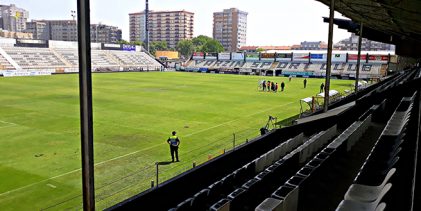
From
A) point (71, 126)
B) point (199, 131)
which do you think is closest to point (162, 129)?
point (199, 131)

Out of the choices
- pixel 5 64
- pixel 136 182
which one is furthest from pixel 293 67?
pixel 136 182

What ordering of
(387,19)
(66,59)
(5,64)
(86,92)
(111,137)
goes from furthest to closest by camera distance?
(66,59)
(5,64)
(387,19)
(111,137)
(86,92)

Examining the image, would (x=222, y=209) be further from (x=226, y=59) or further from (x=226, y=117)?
(x=226, y=59)

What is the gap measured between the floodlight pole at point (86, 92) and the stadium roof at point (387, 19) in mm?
9930

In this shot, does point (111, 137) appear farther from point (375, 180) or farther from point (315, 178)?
point (375, 180)

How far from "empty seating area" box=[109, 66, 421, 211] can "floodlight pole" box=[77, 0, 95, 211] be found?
1307 mm

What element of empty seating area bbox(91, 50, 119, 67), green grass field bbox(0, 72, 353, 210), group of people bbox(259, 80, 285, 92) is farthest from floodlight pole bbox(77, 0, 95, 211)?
empty seating area bbox(91, 50, 119, 67)

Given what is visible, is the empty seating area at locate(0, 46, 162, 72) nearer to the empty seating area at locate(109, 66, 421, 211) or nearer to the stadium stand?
the stadium stand

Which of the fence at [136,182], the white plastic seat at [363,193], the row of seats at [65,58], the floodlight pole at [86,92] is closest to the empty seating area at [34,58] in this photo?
the row of seats at [65,58]

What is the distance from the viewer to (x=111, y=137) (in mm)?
18875

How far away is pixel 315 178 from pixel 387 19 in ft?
51.7

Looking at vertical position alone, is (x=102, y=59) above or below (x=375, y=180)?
above

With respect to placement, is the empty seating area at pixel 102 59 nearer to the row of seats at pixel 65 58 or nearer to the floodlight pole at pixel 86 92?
the row of seats at pixel 65 58

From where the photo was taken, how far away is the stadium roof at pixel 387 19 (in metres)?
13.7
